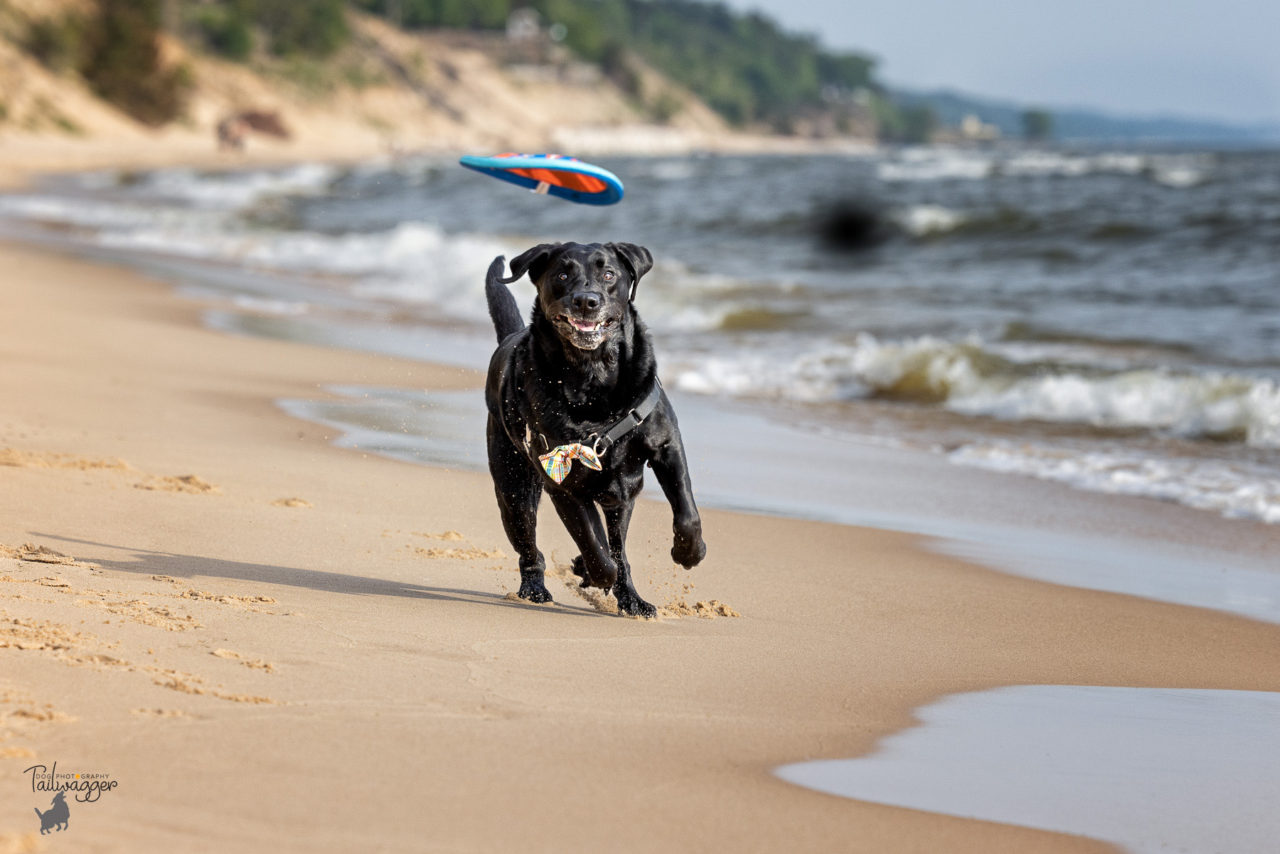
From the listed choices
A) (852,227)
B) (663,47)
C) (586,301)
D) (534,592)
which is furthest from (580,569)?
(663,47)

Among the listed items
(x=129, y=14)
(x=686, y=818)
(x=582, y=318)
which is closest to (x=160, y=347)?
(x=582, y=318)

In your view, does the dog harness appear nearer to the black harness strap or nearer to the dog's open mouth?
the black harness strap

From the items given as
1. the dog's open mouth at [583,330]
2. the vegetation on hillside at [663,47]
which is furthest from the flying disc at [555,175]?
the vegetation on hillside at [663,47]

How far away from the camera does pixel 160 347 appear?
9258 millimetres

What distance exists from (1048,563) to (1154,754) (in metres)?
2.22

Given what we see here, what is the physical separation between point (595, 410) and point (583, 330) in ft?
0.93

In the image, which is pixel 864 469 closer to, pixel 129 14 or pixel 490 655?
pixel 490 655

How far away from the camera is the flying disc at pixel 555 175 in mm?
4785

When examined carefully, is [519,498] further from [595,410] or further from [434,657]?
[434,657]

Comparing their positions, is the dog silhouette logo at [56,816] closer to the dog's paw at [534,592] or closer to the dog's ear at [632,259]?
the dog's paw at [534,592]

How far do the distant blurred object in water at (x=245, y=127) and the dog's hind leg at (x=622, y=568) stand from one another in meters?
54.9

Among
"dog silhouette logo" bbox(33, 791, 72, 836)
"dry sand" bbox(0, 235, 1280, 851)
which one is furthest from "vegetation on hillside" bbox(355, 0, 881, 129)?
"dog silhouette logo" bbox(33, 791, 72, 836)

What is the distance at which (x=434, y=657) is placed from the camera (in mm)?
3547

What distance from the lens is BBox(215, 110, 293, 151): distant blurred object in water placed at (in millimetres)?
56250
